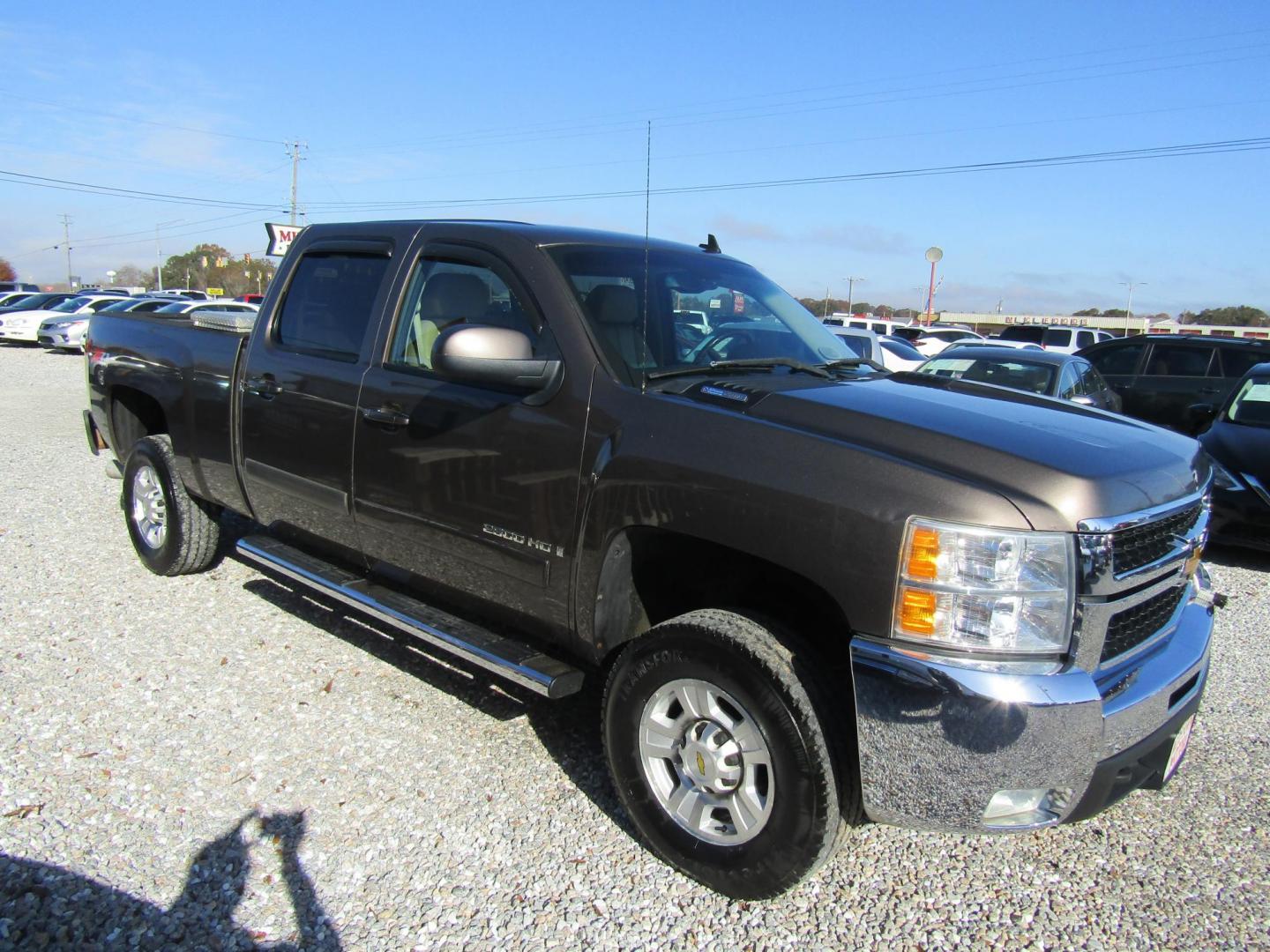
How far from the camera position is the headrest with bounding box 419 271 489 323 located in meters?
3.65

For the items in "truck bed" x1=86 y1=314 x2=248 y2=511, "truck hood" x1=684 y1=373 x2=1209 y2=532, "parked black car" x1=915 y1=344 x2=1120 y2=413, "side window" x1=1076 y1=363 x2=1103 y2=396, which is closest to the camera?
"truck hood" x1=684 y1=373 x2=1209 y2=532

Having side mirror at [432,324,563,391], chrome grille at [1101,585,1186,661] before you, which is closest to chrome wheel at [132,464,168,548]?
side mirror at [432,324,563,391]

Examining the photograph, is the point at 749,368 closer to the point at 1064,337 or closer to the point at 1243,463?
the point at 1243,463

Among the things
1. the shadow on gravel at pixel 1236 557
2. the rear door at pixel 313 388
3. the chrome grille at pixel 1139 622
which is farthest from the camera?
the shadow on gravel at pixel 1236 557

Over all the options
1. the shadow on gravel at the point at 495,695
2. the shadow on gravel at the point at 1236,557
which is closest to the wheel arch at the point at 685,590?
the shadow on gravel at the point at 495,695

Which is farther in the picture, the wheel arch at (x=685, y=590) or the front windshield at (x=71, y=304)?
the front windshield at (x=71, y=304)

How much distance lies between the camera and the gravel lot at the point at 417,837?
8.77 feet

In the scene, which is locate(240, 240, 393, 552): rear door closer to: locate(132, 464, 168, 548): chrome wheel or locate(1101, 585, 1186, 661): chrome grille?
locate(132, 464, 168, 548): chrome wheel

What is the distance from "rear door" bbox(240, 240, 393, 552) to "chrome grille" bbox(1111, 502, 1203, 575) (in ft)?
9.16

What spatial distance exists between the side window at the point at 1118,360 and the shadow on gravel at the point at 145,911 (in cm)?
1261

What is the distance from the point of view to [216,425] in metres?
4.73

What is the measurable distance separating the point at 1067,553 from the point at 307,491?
10.2ft

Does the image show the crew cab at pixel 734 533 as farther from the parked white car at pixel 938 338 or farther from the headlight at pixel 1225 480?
the parked white car at pixel 938 338

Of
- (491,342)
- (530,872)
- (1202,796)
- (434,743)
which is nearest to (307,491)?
(434,743)
